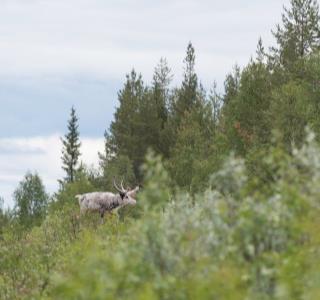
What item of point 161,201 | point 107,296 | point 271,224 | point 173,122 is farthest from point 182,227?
point 173,122

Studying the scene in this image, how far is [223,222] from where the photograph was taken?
8.65 m

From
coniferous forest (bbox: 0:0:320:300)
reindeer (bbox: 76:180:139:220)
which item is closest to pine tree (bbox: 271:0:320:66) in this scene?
coniferous forest (bbox: 0:0:320:300)

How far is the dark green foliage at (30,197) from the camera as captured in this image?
343 feet

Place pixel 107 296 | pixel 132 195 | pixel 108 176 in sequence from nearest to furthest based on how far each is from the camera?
pixel 107 296, pixel 132 195, pixel 108 176

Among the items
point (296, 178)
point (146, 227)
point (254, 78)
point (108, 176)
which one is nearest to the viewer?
point (146, 227)

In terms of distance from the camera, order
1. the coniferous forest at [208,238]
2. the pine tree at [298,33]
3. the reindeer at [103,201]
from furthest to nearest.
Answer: the pine tree at [298,33] → the reindeer at [103,201] → the coniferous forest at [208,238]

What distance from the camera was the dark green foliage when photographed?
105 m

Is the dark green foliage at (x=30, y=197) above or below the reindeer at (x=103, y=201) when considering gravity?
above

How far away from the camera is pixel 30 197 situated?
4213 inches

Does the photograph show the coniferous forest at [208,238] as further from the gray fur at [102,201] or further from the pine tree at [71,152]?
the pine tree at [71,152]

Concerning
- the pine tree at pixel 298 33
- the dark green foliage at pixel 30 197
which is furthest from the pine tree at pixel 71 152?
the pine tree at pixel 298 33

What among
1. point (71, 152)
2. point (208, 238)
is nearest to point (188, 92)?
point (71, 152)

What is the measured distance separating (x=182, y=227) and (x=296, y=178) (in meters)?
1.29

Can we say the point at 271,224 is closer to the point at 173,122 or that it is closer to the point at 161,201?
the point at 161,201
